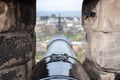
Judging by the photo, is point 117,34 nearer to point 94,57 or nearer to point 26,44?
point 94,57

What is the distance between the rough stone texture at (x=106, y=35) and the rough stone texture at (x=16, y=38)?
0.60 meters

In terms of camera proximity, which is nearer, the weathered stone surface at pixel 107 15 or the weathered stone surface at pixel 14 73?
the weathered stone surface at pixel 107 15

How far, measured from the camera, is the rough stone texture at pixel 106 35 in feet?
7.65

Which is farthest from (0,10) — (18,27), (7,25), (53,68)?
(53,68)

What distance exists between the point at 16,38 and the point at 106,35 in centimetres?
76

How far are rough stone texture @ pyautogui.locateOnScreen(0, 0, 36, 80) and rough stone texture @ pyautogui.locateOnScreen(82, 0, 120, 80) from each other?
1.97ft

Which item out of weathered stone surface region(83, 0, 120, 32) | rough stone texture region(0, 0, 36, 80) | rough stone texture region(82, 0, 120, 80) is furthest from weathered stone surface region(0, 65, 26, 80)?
weathered stone surface region(83, 0, 120, 32)

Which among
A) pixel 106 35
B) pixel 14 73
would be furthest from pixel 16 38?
pixel 106 35

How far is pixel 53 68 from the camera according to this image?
1.99m

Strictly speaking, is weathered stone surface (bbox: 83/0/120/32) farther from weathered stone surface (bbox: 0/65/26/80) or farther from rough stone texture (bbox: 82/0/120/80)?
weathered stone surface (bbox: 0/65/26/80)

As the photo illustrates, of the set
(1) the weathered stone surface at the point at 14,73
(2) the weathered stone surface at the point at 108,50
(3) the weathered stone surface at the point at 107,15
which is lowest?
(1) the weathered stone surface at the point at 14,73

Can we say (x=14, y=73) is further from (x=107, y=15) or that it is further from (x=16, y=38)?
(x=107, y=15)

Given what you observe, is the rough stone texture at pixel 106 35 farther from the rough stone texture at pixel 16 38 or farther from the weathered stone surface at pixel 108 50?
the rough stone texture at pixel 16 38

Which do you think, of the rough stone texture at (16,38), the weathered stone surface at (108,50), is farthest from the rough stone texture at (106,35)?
the rough stone texture at (16,38)
